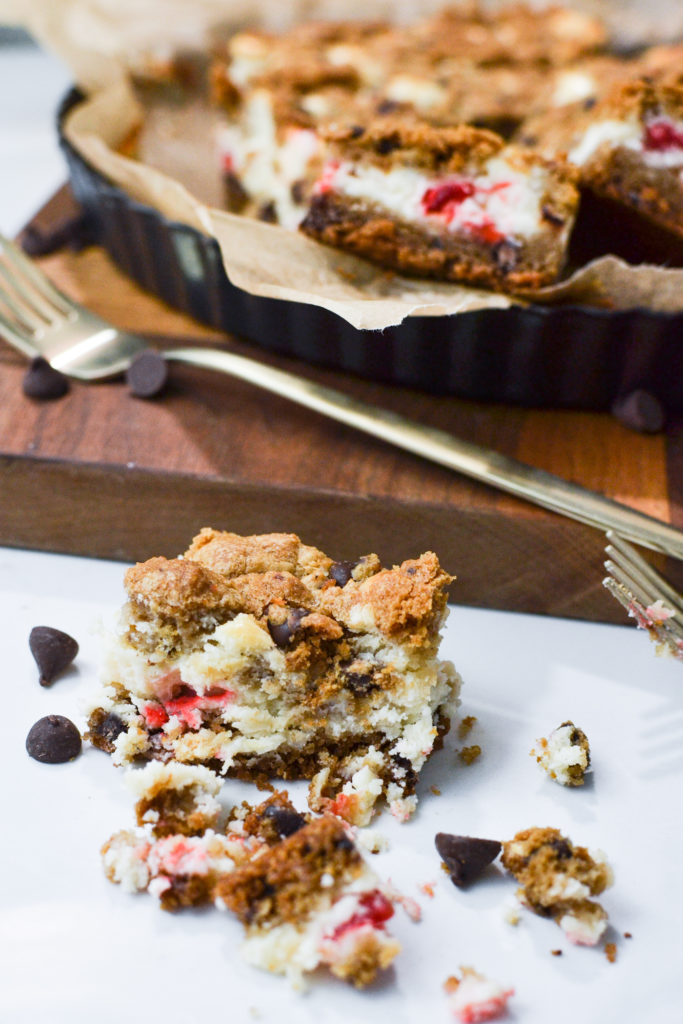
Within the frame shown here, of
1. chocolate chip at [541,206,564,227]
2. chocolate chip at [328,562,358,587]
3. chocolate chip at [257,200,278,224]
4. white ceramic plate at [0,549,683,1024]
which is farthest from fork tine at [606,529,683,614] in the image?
chocolate chip at [257,200,278,224]

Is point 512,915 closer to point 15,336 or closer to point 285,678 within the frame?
point 285,678

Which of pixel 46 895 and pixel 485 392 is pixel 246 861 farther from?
pixel 485 392

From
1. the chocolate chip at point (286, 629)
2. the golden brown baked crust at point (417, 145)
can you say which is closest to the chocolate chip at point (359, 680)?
the chocolate chip at point (286, 629)

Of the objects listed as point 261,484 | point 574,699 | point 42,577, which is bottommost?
point 574,699

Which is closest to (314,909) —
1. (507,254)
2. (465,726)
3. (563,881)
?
(563,881)

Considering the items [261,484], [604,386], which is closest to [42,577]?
[261,484]

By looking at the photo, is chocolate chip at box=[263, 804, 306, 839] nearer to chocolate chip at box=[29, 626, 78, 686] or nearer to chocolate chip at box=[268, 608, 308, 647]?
chocolate chip at box=[268, 608, 308, 647]

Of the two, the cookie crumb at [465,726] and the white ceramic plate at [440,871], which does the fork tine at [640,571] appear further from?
the cookie crumb at [465,726]
